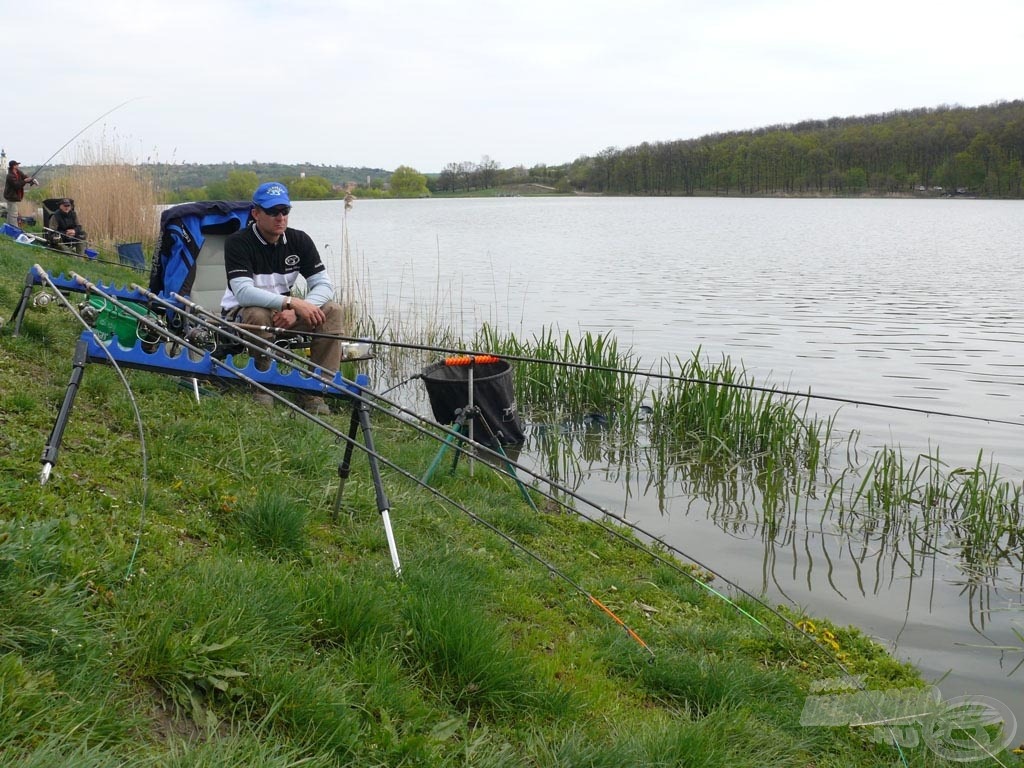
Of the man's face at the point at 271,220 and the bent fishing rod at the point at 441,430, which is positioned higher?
the man's face at the point at 271,220

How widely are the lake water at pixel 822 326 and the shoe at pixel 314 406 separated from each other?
7.00 feet

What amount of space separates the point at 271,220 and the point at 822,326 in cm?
1133

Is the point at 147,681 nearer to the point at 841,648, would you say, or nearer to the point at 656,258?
the point at 841,648

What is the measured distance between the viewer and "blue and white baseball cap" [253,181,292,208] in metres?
5.82

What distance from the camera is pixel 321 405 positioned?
21.0 feet

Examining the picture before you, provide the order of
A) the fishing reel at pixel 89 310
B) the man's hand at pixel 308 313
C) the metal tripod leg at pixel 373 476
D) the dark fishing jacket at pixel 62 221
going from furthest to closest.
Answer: the dark fishing jacket at pixel 62 221
the man's hand at pixel 308 313
the fishing reel at pixel 89 310
the metal tripod leg at pixel 373 476

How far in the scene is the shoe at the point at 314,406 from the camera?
20.7ft

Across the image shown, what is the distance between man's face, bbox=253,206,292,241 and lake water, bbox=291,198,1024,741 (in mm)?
3006

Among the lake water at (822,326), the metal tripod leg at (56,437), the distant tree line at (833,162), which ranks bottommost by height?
the lake water at (822,326)

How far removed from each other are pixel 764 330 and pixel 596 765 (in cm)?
1287

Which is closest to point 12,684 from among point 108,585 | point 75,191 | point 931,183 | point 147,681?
point 147,681

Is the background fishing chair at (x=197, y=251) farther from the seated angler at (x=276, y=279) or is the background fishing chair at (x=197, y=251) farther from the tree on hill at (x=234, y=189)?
the tree on hill at (x=234, y=189)

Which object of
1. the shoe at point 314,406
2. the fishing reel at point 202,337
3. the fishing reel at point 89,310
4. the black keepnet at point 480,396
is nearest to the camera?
the fishing reel at point 89,310

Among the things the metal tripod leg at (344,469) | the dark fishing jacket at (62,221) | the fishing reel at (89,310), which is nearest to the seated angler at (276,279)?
the fishing reel at (89,310)
